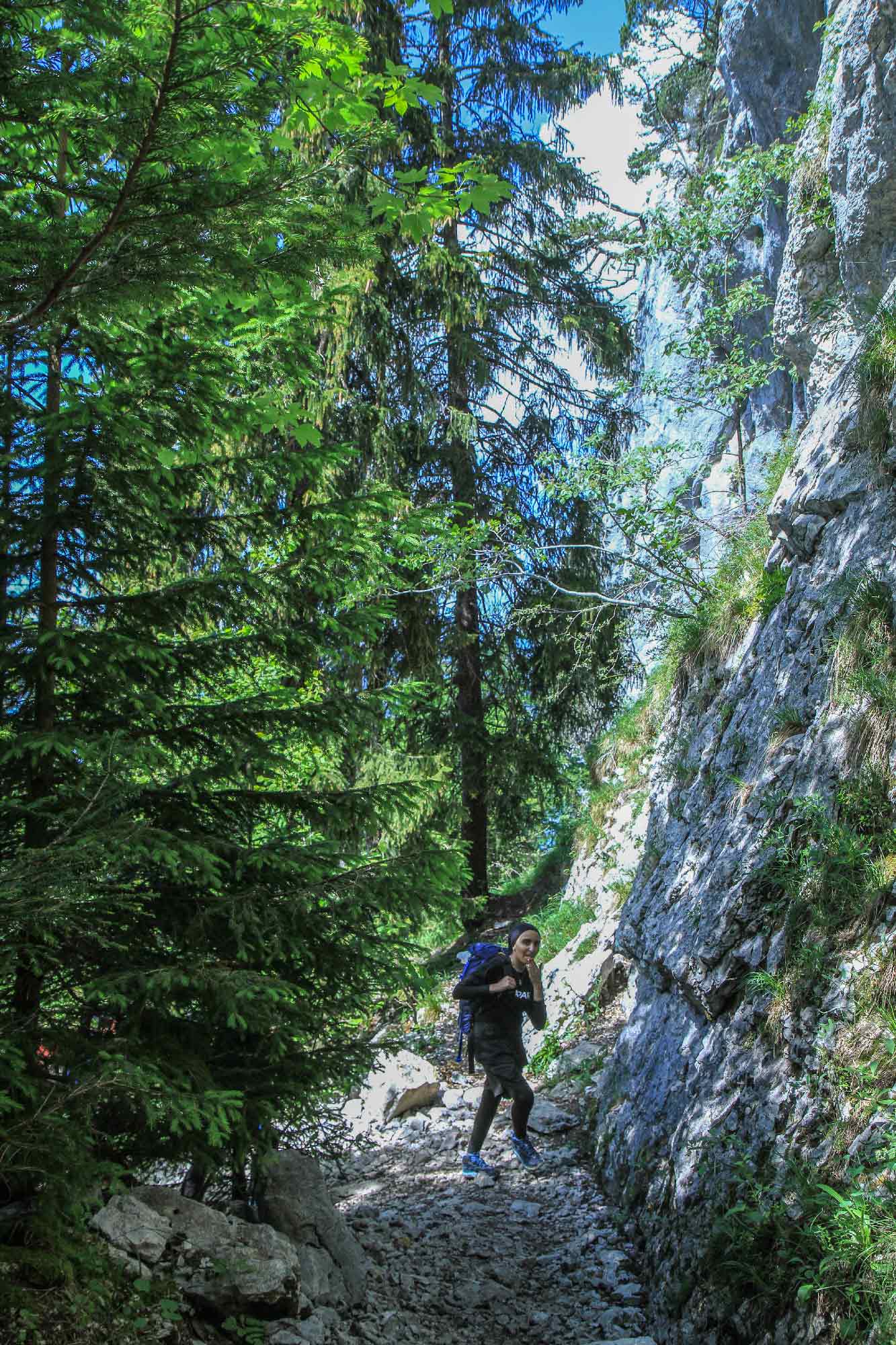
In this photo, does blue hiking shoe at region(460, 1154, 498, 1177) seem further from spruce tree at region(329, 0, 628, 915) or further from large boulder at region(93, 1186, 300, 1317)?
spruce tree at region(329, 0, 628, 915)

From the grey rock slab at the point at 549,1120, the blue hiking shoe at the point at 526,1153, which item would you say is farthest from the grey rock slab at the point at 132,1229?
the grey rock slab at the point at 549,1120

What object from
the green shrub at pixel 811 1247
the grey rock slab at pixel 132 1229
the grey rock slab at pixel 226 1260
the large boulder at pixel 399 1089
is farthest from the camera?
the large boulder at pixel 399 1089

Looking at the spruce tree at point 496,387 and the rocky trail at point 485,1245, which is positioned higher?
the spruce tree at point 496,387

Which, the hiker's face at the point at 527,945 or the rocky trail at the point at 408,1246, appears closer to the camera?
the rocky trail at the point at 408,1246

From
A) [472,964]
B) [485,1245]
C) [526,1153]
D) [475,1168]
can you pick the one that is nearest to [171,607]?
[472,964]

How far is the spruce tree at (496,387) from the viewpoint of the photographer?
43.1ft

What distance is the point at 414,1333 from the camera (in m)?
4.34

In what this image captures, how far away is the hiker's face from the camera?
6609 mm

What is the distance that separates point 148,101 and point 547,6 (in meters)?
14.4

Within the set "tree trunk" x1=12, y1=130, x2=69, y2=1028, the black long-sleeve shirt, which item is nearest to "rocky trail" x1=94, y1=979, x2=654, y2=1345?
"tree trunk" x1=12, y1=130, x2=69, y2=1028

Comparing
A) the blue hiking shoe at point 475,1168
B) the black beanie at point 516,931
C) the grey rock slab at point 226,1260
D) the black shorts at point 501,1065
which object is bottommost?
the grey rock slab at point 226,1260

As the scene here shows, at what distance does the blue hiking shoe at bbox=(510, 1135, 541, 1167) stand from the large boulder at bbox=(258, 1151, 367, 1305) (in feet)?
6.56

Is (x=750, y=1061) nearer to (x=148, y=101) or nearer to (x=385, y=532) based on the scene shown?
(x=385, y=532)

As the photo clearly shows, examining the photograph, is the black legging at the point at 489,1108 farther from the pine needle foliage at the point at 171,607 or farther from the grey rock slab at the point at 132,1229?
the grey rock slab at the point at 132,1229
